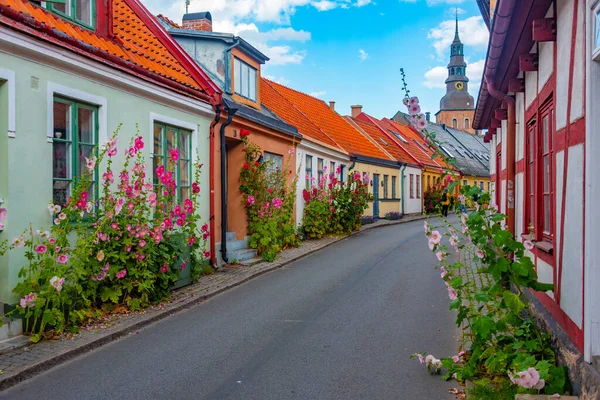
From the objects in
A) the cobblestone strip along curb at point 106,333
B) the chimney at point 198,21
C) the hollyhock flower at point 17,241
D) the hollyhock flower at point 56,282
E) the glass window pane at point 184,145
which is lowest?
the cobblestone strip along curb at point 106,333

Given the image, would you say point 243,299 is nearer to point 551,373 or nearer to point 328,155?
point 551,373

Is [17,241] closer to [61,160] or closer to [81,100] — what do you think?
[61,160]

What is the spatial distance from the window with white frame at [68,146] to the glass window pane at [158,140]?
1887mm

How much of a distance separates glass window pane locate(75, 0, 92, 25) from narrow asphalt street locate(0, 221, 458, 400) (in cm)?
463

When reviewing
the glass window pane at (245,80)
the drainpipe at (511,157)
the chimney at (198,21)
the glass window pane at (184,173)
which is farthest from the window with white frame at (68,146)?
the chimney at (198,21)

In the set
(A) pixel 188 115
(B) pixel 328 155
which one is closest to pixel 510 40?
(A) pixel 188 115

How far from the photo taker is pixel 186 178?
10.6 meters

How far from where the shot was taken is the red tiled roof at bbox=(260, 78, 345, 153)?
58.5 ft

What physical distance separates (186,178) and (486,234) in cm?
683

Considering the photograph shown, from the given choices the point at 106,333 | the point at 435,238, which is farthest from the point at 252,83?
the point at 435,238

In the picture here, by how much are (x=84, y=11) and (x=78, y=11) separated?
0.60ft

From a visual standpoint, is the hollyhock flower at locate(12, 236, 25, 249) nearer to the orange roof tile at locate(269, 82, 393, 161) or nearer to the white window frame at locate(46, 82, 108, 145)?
the white window frame at locate(46, 82, 108, 145)

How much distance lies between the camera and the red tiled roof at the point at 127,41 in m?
6.73

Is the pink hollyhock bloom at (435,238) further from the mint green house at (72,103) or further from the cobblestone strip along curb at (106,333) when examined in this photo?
the mint green house at (72,103)
